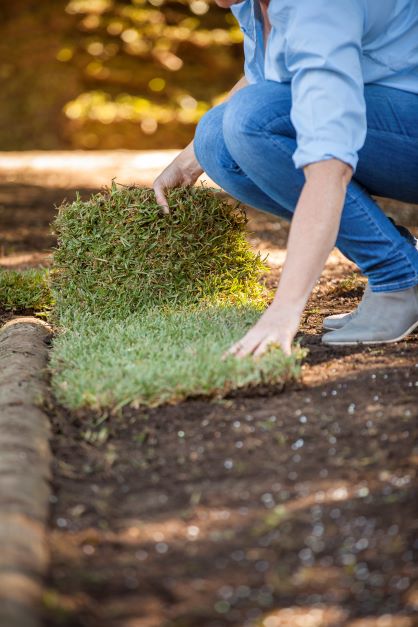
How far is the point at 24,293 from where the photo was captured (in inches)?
136

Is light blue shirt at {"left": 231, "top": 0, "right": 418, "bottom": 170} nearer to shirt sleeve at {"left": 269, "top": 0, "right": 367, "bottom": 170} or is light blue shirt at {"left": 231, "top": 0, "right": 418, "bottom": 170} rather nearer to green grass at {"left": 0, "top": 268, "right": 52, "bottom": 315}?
shirt sleeve at {"left": 269, "top": 0, "right": 367, "bottom": 170}

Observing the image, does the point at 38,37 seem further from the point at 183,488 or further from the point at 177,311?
the point at 183,488

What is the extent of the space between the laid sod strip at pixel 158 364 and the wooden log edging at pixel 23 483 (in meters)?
0.09

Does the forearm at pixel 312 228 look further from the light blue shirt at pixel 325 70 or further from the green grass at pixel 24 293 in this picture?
the green grass at pixel 24 293

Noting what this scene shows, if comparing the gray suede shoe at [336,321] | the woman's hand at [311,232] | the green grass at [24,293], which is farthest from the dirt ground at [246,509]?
the green grass at [24,293]

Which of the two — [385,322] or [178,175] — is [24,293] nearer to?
[178,175]

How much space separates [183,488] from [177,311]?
4.02 feet

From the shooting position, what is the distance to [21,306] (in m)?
3.44

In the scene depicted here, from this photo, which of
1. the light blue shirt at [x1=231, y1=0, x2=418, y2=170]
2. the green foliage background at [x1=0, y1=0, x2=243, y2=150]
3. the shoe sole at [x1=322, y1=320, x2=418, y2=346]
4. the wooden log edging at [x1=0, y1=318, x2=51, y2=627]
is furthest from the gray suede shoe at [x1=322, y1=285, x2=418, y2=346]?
the green foliage background at [x1=0, y1=0, x2=243, y2=150]

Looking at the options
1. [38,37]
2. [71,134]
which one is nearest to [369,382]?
[71,134]

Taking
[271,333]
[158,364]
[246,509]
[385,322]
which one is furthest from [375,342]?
[246,509]

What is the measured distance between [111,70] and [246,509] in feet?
33.4

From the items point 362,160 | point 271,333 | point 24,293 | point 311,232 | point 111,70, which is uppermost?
point 311,232

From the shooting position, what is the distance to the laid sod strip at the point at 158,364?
2092 mm
